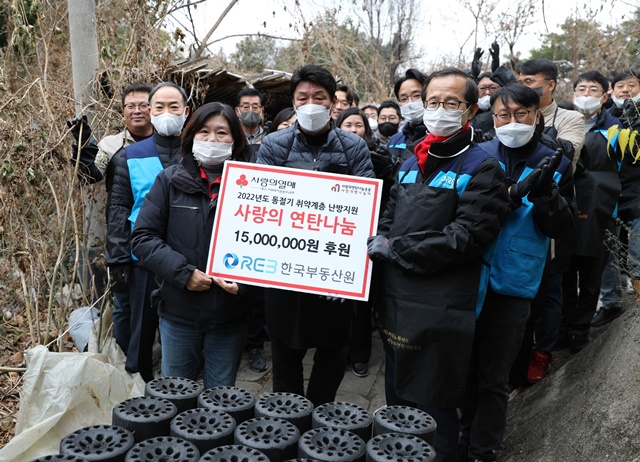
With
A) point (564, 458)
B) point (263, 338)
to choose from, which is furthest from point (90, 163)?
point (564, 458)

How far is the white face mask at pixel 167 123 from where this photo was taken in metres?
4.00

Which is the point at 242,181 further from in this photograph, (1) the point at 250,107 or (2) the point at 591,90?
(2) the point at 591,90

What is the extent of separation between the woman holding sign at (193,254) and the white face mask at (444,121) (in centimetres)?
117

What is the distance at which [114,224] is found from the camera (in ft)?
12.9

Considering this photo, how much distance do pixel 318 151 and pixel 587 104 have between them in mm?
3325

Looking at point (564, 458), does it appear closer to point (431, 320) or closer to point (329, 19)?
point (431, 320)

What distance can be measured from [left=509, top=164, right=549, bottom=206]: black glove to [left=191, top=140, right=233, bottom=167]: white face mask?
171 centimetres

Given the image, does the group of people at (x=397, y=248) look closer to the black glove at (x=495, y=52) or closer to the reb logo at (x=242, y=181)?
the reb logo at (x=242, y=181)

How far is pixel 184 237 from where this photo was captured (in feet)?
10.7

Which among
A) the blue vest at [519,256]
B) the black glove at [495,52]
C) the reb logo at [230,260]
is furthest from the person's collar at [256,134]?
the blue vest at [519,256]

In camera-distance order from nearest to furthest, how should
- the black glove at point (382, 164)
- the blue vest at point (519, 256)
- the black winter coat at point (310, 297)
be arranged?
the blue vest at point (519, 256) < the black winter coat at point (310, 297) < the black glove at point (382, 164)

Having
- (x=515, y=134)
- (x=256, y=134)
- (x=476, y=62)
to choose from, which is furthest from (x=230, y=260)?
(x=476, y=62)

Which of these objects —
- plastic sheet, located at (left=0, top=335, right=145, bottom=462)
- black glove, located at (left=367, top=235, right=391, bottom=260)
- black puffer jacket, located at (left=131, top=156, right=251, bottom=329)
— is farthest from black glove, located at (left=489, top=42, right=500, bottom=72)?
plastic sheet, located at (left=0, top=335, right=145, bottom=462)

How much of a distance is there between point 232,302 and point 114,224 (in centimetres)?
124
